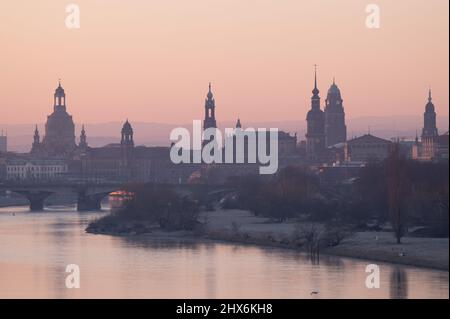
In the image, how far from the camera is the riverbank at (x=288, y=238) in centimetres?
3947

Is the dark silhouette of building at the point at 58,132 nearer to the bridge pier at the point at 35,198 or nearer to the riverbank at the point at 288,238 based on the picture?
the bridge pier at the point at 35,198

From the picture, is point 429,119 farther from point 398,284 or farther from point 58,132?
point 398,284

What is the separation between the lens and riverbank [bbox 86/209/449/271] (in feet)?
129

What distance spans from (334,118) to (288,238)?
10231 centimetres

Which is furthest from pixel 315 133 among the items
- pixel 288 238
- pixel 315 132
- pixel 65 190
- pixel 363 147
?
pixel 288 238

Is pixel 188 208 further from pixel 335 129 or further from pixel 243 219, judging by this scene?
pixel 335 129

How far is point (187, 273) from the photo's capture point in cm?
3909

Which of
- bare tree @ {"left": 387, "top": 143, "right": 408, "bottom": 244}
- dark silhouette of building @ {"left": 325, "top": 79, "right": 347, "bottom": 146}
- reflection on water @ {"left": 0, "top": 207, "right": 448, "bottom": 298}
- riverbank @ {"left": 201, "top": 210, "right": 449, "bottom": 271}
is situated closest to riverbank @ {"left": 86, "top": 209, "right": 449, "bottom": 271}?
riverbank @ {"left": 201, "top": 210, "right": 449, "bottom": 271}

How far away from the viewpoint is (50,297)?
33875 mm

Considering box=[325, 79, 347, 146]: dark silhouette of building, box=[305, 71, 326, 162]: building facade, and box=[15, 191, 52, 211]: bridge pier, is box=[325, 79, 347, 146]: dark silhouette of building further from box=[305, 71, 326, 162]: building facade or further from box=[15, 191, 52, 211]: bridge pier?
box=[15, 191, 52, 211]: bridge pier

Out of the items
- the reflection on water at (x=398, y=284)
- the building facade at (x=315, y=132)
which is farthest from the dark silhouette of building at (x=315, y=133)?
the reflection on water at (x=398, y=284)

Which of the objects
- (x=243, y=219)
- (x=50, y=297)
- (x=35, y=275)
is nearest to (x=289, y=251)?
(x=35, y=275)

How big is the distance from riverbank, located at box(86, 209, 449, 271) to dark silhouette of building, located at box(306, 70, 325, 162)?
6441cm
